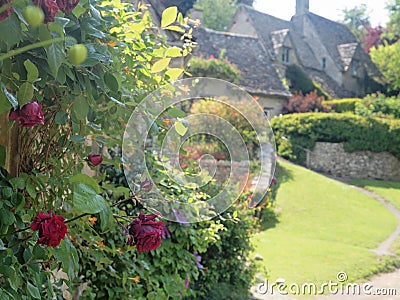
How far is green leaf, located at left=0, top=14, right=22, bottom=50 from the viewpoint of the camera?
0.99 metres

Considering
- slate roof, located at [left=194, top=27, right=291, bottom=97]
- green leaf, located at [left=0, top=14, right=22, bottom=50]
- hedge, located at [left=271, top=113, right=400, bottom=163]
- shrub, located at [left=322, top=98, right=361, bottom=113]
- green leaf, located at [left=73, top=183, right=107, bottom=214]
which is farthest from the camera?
shrub, located at [left=322, top=98, right=361, bottom=113]

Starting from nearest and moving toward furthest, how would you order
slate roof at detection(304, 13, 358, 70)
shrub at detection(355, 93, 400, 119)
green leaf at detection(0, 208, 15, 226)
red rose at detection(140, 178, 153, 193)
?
1. green leaf at detection(0, 208, 15, 226)
2. red rose at detection(140, 178, 153, 193)
3. shrub at detection(355, 93, 400, 119)
4. slate roof at detection(304, 13, 358, 70)

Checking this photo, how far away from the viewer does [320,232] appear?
11.7 meters

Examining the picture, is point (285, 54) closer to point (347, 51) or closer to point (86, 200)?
point (347, 51)

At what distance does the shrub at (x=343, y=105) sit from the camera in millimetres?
25359

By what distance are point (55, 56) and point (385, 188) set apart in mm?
17710

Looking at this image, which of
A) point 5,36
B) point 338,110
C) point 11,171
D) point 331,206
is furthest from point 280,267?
point 338,110

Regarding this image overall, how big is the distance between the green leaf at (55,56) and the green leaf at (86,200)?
332mm

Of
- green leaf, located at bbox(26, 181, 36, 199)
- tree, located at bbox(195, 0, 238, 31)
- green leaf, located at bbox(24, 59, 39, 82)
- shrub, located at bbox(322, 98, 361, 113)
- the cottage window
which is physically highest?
tree, located at bbox(195, 0, 238, 31)

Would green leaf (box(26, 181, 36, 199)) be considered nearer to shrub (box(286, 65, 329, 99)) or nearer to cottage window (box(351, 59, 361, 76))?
shrub (box(286, 65, 329, 99))

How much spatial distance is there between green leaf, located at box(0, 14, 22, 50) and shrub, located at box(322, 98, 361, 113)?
2533 centimetres

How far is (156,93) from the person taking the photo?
2422mm

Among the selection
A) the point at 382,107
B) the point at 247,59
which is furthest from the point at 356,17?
the point at 382,107

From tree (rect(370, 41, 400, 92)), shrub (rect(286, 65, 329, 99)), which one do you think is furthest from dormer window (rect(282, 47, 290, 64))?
tree (rect(370, 41, 400, 92))
